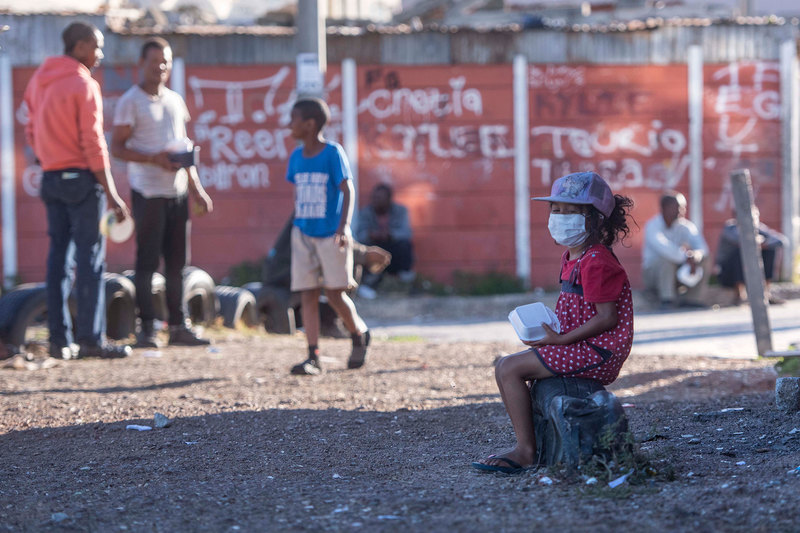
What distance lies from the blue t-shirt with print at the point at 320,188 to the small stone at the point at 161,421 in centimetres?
183

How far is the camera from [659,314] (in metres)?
11.7

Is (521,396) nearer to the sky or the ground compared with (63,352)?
nearer to the sky

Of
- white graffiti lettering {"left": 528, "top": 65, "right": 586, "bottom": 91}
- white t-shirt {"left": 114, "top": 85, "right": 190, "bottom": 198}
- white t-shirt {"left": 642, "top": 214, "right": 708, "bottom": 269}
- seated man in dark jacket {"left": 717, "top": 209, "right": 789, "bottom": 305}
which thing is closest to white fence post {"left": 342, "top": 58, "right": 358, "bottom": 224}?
white graffiti lettering {"left": 528, "top": 65, "right": 586, "bottom": 91}

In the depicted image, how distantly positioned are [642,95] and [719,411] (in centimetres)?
896

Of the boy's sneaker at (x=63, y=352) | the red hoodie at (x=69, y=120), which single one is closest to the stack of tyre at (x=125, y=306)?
the boy's sneaker at (x=63, y=352)

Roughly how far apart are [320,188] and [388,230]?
21.1 feet

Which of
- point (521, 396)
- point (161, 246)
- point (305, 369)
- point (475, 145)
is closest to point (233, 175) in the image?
point (475, 145)

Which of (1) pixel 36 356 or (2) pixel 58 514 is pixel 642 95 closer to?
(1) pixel 36 356

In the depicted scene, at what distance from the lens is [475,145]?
13.6 meters

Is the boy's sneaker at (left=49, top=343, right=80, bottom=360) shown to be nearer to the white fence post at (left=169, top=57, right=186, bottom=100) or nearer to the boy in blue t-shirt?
the boy in blue t-shirt

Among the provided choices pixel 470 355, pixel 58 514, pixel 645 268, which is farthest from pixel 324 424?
pixel 645 268

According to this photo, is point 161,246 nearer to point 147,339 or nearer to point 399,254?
point 147,339

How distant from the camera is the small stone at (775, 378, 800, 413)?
16.2 feet

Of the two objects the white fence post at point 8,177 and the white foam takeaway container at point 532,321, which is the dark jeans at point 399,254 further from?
the white foam takeaway container at point 532,321
